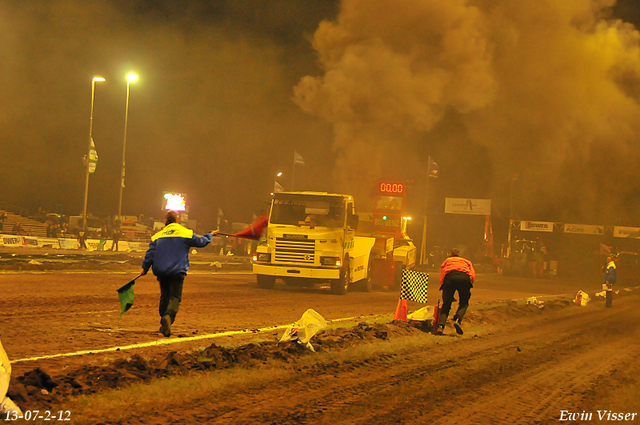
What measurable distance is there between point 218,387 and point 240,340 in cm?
301

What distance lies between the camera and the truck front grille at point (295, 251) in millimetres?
17547

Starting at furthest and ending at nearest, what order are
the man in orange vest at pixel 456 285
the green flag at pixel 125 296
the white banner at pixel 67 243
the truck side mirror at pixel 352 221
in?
the white banner at pixel 67 243
the truck side mirror at pixel 352 221
the man in orange vest at pixel 456 285
the green flag at pixel 125 296

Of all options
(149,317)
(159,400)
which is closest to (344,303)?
(149,317)

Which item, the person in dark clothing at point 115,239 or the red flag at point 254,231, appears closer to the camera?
the red flag at point 254,231

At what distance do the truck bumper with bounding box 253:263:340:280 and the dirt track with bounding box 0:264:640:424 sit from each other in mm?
1617

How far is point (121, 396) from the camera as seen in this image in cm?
523

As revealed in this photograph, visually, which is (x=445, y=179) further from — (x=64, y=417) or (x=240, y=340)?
(x=64, y=417)

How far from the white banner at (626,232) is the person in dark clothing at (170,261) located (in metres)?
50.2

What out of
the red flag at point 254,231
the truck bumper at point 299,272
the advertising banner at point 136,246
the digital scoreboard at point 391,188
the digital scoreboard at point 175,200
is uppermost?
the digital scoreboard at point 391,188

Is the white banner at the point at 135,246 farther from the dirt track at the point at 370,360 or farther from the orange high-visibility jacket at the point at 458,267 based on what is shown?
the orange high-visibility jacket at the point at 458,267

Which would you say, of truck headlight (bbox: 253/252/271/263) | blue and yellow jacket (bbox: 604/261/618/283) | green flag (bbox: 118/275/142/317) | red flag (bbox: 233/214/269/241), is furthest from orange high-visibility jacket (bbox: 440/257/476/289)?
blue and yellow jacket (bbox: 604/261/618/283)

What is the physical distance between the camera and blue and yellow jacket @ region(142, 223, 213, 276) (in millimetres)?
8250

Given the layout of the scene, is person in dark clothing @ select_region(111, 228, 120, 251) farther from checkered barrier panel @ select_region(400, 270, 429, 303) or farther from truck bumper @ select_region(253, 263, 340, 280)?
checkered barrier panel @ select_region(400, 270, 429, 303)

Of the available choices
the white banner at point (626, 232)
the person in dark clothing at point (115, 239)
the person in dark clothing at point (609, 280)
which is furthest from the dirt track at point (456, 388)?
the white banner at point (626, 232)
